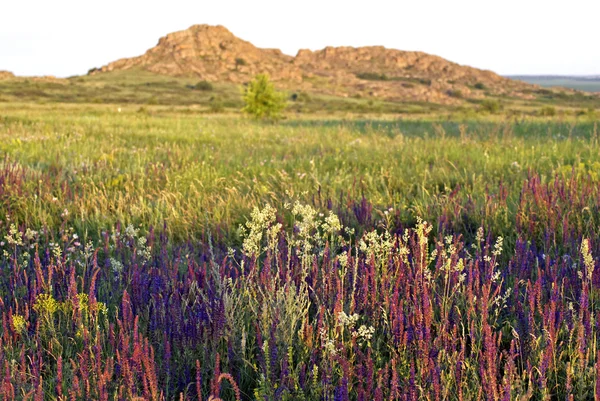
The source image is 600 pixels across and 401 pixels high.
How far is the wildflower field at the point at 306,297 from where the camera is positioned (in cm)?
166

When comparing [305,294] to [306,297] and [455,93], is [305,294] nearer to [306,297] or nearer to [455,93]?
[306,297]

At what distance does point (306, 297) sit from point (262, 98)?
40.9 metres

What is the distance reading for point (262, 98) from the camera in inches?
1652

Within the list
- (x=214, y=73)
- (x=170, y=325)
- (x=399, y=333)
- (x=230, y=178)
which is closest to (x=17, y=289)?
(x=170, y=325)

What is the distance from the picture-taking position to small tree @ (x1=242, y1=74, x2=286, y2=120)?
4153 cm

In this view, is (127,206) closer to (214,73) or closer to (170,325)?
(170,325)

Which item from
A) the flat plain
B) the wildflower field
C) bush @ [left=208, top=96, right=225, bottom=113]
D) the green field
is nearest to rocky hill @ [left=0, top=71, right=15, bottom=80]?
bush @ [left=208, top=96, right=225, bottom=113]

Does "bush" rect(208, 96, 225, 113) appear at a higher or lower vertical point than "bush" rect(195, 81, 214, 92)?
lower

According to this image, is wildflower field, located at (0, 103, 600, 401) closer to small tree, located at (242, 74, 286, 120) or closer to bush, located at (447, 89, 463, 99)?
small tree, located at (242, 74, 286, 120)

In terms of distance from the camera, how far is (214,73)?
17588cm

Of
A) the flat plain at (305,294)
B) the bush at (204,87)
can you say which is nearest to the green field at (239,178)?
the flat plain at (305,294)

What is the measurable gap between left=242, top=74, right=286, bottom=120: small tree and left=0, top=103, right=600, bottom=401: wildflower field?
36.7 metres

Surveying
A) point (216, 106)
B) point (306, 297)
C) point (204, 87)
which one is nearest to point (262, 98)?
point (216, 106)

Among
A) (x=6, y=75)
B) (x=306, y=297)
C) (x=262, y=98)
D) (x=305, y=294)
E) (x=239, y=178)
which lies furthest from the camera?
(x=6, y=75)
